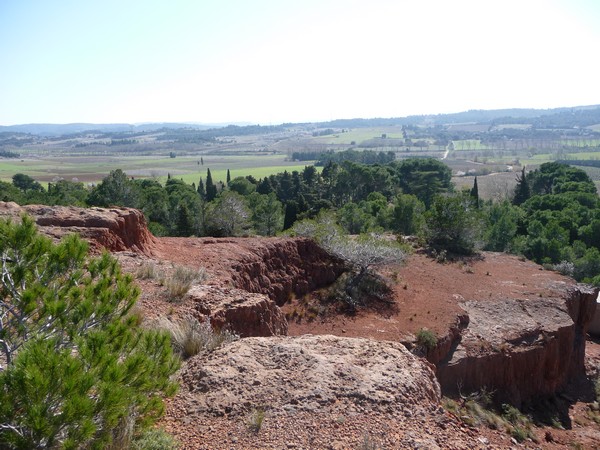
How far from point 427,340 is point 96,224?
1229cm

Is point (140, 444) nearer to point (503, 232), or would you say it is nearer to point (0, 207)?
point (0, 207)

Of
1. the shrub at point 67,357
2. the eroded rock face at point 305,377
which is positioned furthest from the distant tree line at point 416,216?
the shrub at point 67,357

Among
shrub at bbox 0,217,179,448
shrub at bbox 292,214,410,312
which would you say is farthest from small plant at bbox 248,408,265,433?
shrub at bbox 292,214,410,312

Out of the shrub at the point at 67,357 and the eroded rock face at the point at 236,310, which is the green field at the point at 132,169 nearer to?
the eroded rock face at the point at 236,310

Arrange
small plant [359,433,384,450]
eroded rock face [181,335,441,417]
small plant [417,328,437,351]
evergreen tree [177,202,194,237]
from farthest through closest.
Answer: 1. evergreen tree [177,202,194,237]
2. small plant [417,328,437,351]
3. eroded rock face [181,335,441,417]
4. small plant [359,433,384,450]

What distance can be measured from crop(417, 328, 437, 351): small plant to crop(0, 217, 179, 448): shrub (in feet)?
38.2

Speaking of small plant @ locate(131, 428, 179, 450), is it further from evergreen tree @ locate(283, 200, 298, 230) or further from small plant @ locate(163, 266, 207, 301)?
evergreen tree @ locate(283, 200, 298, 230)

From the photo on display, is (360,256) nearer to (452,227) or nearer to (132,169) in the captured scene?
(452,227)

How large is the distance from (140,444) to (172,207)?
37747mm

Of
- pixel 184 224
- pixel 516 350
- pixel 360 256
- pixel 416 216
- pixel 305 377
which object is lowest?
pixel 516 350

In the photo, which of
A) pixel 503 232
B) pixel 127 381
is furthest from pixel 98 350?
pixel 503 232

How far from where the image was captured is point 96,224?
1575cm

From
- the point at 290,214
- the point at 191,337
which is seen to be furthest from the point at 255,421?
the point at 290,214

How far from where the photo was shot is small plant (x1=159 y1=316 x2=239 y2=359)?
8.46m
